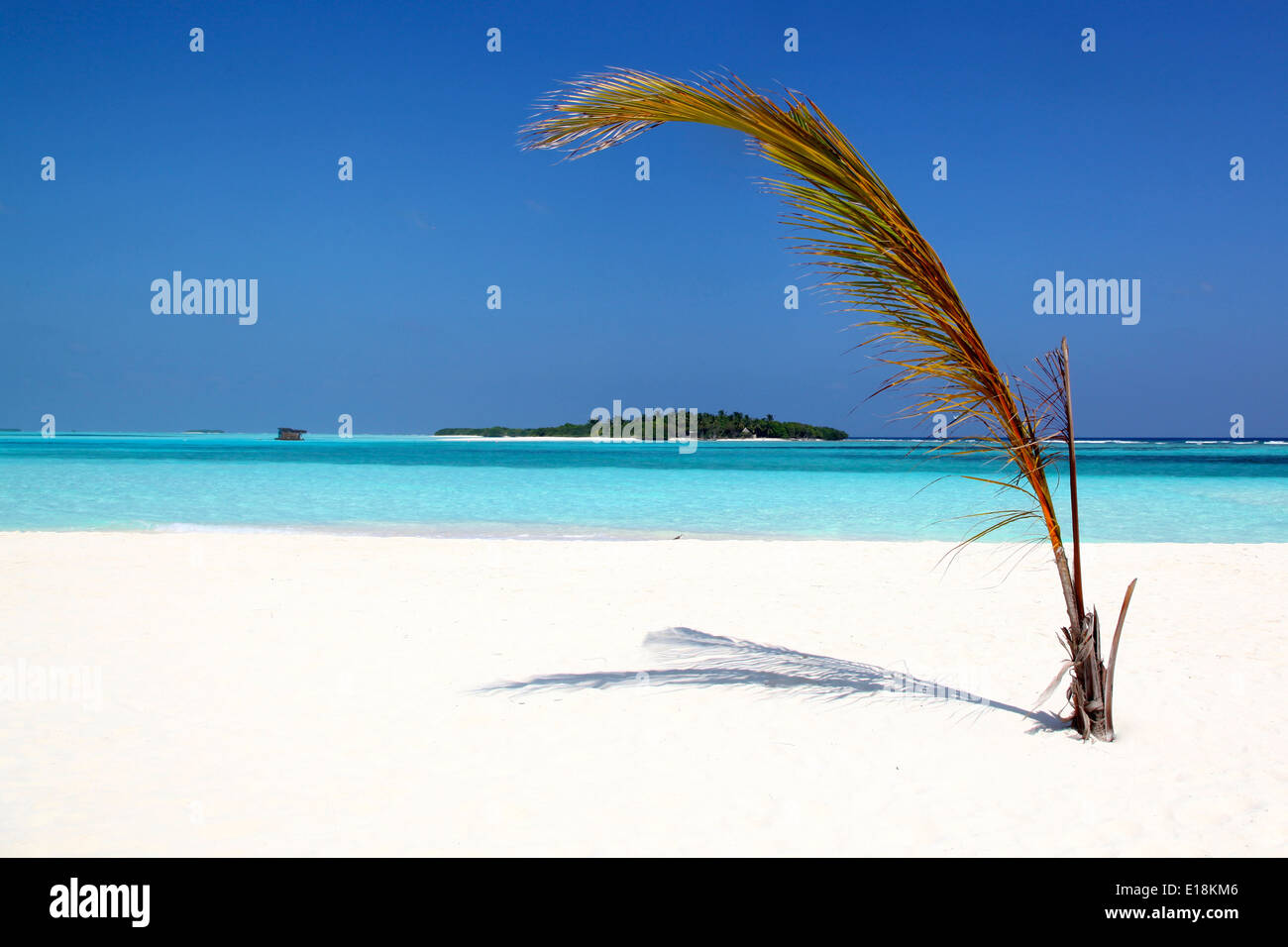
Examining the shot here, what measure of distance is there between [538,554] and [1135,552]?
9048 mm

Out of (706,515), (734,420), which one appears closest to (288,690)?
(706,515)

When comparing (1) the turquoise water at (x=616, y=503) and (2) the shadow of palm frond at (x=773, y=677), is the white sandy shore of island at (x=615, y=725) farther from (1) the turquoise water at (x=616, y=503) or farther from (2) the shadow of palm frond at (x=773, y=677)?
(1) the turquoise water at (x=616, y=503)

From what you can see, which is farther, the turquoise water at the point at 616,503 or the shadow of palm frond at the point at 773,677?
the turquoise water at the point at 616,503

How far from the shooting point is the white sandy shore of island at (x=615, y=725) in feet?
9.97

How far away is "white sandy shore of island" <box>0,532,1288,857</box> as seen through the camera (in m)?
3.04

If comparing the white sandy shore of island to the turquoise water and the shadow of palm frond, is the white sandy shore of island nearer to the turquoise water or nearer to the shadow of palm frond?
the shadow of palm frond

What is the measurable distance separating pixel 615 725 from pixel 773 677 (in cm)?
139

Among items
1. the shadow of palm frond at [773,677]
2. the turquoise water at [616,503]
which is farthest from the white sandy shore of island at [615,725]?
the turquoise water at [616,503]

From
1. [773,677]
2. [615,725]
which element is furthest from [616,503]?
[615,725]

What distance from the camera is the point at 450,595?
7801 millimetres

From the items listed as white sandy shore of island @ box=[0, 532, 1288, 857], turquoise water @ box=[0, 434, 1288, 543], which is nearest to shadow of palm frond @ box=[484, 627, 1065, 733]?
white sandy shore of island @ box=[0, 532, 1288, 857]

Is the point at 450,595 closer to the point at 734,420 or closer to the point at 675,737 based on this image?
the point at 675,737

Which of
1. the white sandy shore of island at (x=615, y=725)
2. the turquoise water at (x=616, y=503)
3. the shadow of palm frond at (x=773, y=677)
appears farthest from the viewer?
the turquoise water at (x=616, y=503)

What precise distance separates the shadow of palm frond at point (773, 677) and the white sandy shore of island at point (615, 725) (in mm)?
38
